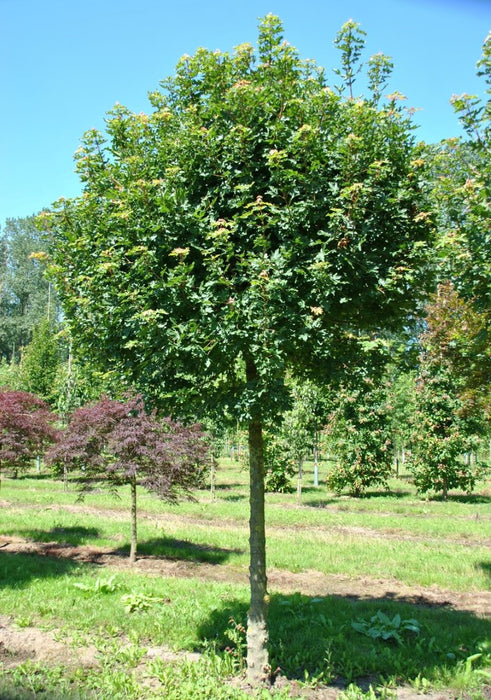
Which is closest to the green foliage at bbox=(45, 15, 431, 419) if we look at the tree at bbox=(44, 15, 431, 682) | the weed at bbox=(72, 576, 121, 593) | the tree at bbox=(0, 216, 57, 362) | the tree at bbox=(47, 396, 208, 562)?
the tree at bbox=(44, 15, 431, 682)

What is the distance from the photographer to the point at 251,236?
4566 mm

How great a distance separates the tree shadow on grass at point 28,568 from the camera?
9070 mm

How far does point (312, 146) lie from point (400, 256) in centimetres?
132

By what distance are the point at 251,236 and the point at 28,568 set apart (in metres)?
A: 8.86

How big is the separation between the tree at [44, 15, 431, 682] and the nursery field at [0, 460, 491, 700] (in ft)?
3.62

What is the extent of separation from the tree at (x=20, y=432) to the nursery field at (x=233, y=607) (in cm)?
207

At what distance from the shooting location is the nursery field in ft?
16.7

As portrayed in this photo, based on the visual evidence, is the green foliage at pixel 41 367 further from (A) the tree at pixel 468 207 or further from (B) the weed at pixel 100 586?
(A) the tree at pixel 468 207

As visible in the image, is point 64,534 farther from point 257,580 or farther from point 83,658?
point 257,580

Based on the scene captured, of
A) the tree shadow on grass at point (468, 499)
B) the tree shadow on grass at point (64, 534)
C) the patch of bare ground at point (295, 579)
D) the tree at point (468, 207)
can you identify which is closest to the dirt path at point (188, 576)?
A: the patch of bare ground at point (295, 579)

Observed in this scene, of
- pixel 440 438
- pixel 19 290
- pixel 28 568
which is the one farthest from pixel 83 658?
pixel 19 290

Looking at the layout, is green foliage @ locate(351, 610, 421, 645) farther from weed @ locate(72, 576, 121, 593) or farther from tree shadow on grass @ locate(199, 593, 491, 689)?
weed @ locate(72, 576, 121, 593)

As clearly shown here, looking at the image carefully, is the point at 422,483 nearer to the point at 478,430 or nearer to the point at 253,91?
the point at 478,430

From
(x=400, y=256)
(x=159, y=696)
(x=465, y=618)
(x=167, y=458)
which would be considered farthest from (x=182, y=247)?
(x=167, y=458)
